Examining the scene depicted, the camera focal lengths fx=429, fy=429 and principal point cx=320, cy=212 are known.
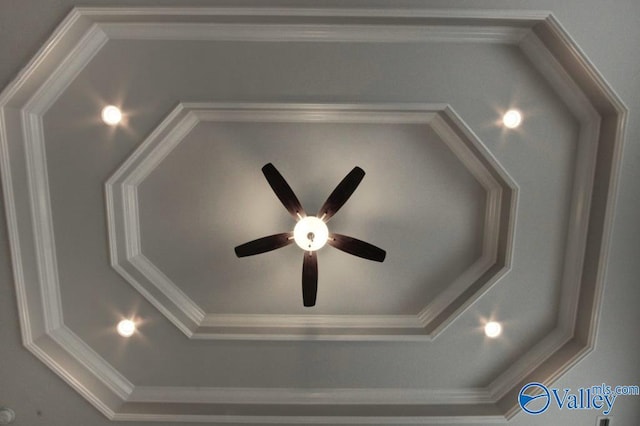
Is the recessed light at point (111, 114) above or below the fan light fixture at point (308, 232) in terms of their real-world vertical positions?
above

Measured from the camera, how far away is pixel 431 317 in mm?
3818

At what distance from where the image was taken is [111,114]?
3.27 metres

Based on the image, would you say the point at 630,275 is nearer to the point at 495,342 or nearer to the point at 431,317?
the point at 495,342

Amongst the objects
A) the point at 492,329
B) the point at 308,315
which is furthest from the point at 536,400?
the point at 308,315

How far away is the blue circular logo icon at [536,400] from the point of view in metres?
3.62

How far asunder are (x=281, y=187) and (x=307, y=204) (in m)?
0.65

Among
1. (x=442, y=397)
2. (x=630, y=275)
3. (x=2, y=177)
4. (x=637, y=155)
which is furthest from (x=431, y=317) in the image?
(x=2, y=177)

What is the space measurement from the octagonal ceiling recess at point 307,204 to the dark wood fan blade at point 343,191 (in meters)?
0.48

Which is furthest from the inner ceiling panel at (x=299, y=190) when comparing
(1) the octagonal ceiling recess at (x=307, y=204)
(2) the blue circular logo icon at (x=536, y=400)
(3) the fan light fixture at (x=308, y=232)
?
(3) the fan light fixture at (x=308, y=232)

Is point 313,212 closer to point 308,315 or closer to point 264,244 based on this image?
point 264,244

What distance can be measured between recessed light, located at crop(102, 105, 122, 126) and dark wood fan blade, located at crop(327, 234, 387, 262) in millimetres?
1868

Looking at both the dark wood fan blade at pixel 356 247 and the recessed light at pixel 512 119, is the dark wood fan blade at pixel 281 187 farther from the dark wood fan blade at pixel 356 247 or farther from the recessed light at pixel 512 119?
the recessed light at pixel 512 119

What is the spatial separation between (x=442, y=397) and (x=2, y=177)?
4047 mm

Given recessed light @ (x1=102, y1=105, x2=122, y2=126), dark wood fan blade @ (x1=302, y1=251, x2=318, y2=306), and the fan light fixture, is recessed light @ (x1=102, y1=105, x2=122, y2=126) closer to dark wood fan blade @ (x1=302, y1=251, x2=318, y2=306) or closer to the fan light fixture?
the fan light fixture
